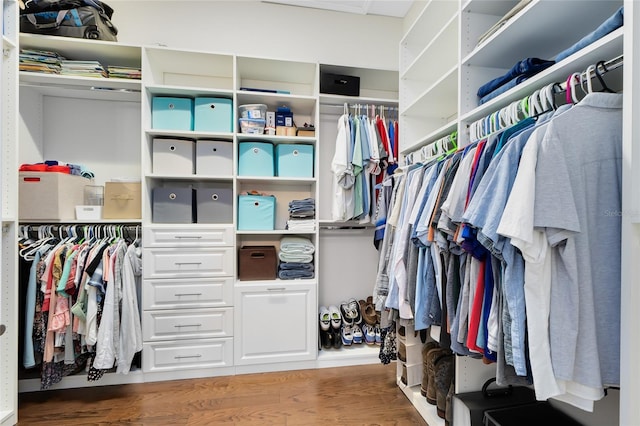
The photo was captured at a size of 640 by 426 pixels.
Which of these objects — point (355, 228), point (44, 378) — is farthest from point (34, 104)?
point (355, 228)

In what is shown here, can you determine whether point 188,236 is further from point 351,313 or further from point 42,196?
point 351,313

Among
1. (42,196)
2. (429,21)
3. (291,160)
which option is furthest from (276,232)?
(429,21)

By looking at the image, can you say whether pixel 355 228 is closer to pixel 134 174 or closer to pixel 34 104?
pixel 134 174

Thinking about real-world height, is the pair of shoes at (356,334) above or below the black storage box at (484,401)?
below

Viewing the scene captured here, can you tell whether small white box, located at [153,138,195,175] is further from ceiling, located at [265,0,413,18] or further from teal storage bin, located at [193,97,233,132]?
ceiling, located at [265,0,413,18]

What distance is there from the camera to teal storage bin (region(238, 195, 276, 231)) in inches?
84.2

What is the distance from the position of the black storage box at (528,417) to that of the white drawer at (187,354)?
165cm

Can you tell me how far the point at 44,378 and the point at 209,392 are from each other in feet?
3.24

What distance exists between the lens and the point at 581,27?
108cm

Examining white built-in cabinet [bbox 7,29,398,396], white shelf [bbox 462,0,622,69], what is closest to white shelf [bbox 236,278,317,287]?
white built-in cabinet [bbox 7,29,398,396]

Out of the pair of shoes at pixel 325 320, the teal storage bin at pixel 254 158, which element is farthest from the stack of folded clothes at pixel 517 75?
the pair of shoes at pixel 325 320

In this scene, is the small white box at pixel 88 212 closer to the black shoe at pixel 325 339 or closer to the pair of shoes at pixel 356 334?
the black shoe at pixel 325 339

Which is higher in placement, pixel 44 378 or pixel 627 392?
pixel 627 392

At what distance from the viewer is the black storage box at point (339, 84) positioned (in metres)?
2.26
